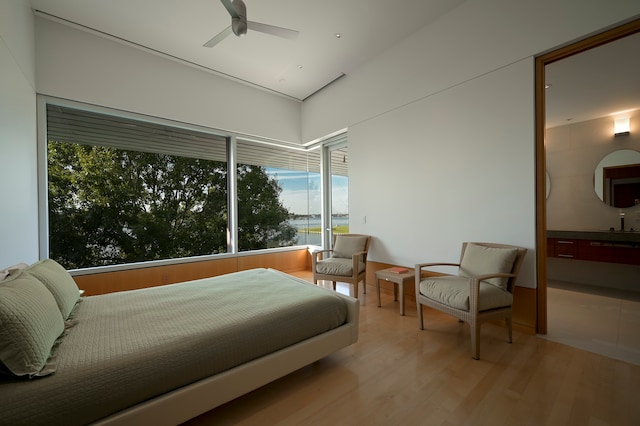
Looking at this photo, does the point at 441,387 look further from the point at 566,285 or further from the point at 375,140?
the point at 566,285

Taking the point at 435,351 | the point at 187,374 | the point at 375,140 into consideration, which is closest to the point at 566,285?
the point at 435,351

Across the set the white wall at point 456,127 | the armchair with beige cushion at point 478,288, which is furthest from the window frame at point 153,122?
the armchair with beige cushion at point 478,288

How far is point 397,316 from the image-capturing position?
294 centimetres

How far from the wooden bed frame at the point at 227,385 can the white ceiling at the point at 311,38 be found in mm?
3422

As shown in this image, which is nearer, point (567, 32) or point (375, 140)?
point (567, 32)

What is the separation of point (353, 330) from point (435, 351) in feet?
2.50

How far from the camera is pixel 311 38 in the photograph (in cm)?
339

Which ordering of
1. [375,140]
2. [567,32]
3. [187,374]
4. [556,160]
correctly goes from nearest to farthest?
[187,374]
[567,32]
[375,140]
[556,160]

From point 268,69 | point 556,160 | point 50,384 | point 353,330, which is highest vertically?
point 268,69

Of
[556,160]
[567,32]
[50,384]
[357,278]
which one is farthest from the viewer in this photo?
[556,160]

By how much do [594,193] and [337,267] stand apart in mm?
4425

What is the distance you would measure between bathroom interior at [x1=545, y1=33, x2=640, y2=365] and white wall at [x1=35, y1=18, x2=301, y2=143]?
434 centimetres

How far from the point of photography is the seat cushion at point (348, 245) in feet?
13.0

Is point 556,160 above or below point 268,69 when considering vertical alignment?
below
